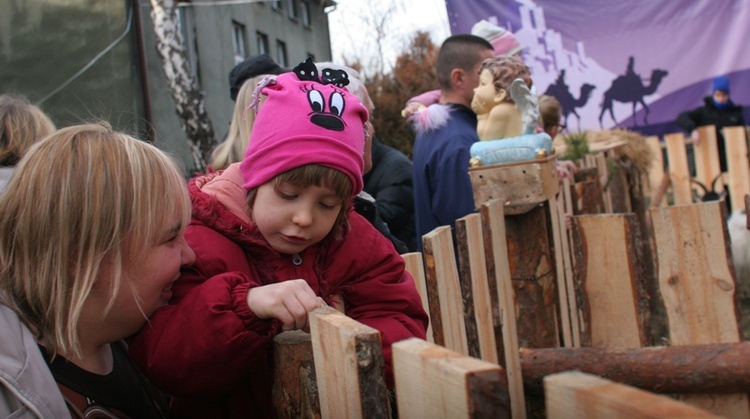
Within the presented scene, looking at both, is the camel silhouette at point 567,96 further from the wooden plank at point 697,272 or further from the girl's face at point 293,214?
the girl's face at point 293,214

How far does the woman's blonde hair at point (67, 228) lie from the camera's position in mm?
1321

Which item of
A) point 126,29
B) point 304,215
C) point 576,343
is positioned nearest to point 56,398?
point 304,215

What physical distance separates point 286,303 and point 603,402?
0.70m

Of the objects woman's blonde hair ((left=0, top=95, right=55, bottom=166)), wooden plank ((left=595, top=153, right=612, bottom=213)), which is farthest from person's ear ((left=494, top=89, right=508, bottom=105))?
wooden plank ((left=595, top=153, right=612, bottom=213))

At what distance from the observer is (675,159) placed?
900 centimetres

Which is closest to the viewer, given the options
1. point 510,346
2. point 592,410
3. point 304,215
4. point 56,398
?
point 592,410

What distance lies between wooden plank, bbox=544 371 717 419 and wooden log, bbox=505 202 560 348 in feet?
8.37

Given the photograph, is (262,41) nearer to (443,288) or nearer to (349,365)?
(443,288)

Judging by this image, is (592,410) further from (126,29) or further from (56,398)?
(126,29)

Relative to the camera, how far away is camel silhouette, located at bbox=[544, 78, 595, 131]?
26.6 ft

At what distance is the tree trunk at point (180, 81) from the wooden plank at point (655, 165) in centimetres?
525

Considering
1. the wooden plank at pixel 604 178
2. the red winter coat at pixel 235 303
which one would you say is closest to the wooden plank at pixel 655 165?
the wooden plank at pixel 604 178

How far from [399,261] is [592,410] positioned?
0.97 m

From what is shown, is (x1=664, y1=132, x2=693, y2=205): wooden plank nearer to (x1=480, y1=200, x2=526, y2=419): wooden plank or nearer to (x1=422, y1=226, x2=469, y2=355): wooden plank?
(x1=480, y1=200, x2=526, y2=419): wooden plank
